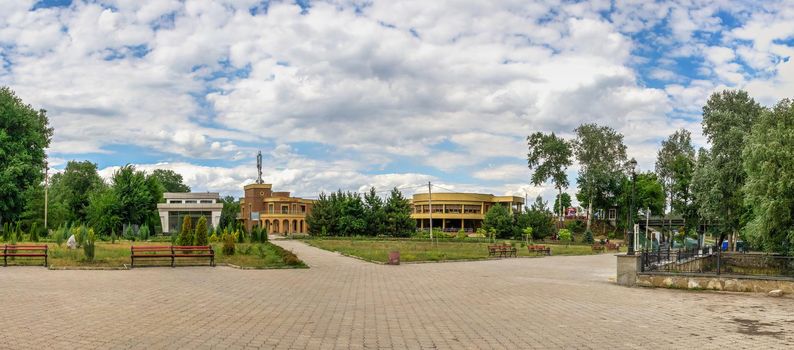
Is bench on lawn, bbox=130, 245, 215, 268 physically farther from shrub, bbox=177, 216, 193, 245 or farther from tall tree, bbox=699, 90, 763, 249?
tall tree, bbox=699, 90, 763, 249

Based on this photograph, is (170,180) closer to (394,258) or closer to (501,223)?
(501,223)

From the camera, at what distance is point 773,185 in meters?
25.9

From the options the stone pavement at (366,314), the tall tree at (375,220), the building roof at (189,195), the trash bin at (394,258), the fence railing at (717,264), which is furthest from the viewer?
the building roof at (189,195)

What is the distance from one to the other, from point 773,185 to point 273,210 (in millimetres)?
70930

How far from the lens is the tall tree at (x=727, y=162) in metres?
36.4

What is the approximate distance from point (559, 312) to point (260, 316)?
19.7 feet

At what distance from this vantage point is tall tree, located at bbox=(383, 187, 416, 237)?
6253 cm

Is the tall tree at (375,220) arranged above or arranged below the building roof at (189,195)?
below

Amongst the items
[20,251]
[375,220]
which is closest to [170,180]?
[375,220]

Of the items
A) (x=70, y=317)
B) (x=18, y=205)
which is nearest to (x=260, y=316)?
(x=70, y=317)

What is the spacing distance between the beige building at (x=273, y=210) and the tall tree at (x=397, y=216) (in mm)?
25038

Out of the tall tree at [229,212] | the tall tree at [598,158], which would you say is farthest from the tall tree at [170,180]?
the tall tree at [598,158]

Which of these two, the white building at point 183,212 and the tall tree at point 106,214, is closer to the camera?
the tall tree at point 106,214

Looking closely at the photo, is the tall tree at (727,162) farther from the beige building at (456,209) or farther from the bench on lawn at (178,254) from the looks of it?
the beige building at (456,209)
